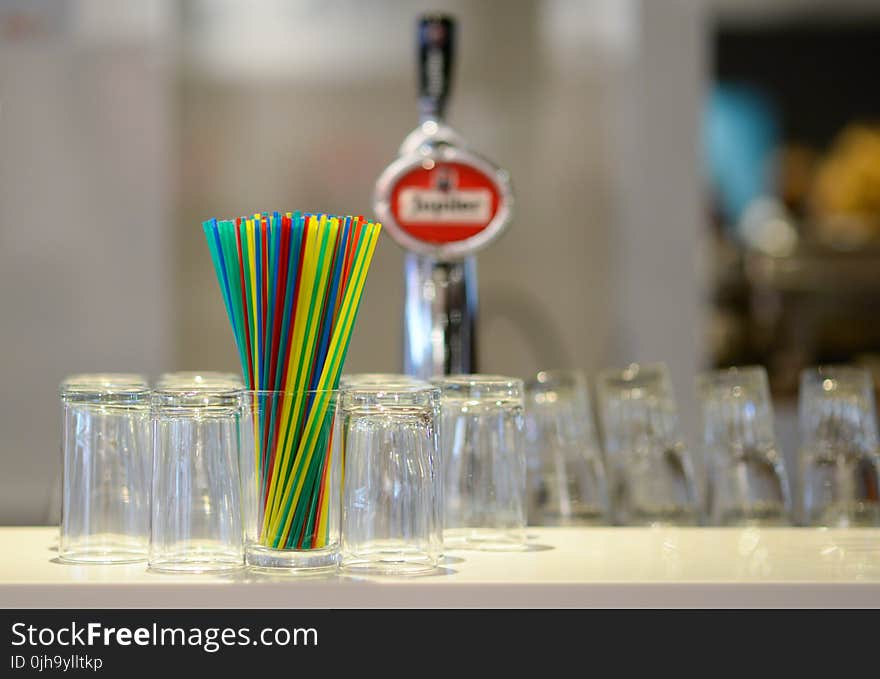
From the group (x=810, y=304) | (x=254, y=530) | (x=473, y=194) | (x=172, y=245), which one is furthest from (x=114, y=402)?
(x=810, y=304)

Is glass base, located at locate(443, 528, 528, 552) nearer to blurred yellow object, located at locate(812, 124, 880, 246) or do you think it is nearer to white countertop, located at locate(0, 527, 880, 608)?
white countertop, located at locate(0, 527, 880, 608)

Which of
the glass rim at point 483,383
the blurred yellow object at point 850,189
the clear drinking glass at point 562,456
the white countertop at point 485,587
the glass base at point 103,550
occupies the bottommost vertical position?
the white countertop at point 485,587

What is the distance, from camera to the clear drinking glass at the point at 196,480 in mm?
865

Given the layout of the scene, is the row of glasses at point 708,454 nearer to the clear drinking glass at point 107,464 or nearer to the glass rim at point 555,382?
the glass rim at point 555,382

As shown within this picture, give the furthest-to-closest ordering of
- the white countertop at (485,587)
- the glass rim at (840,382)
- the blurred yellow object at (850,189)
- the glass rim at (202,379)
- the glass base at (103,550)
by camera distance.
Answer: the blurred yellow object at (850,189), the glass rim at (840,382), the glass rim at (202,379), the glass base at (103,550), the white countertop at (485,587)

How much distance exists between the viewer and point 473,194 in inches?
45.6

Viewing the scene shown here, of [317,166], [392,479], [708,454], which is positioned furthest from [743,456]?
[317,166]

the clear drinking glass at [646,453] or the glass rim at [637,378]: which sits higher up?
the glass rim at [637,378]

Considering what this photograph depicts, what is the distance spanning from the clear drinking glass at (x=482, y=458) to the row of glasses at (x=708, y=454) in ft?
0.42

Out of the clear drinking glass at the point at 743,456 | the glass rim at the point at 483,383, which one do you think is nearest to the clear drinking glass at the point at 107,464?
the glass rim at the point at 483,383

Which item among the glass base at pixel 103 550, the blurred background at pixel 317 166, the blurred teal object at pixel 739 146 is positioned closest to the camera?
the glass base at pixel 103 550

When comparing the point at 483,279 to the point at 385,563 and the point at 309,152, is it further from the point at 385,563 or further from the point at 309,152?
the point at 385,563

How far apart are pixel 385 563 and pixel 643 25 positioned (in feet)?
7.26

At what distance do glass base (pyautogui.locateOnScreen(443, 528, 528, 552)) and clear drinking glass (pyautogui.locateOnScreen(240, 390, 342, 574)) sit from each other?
141 mm
